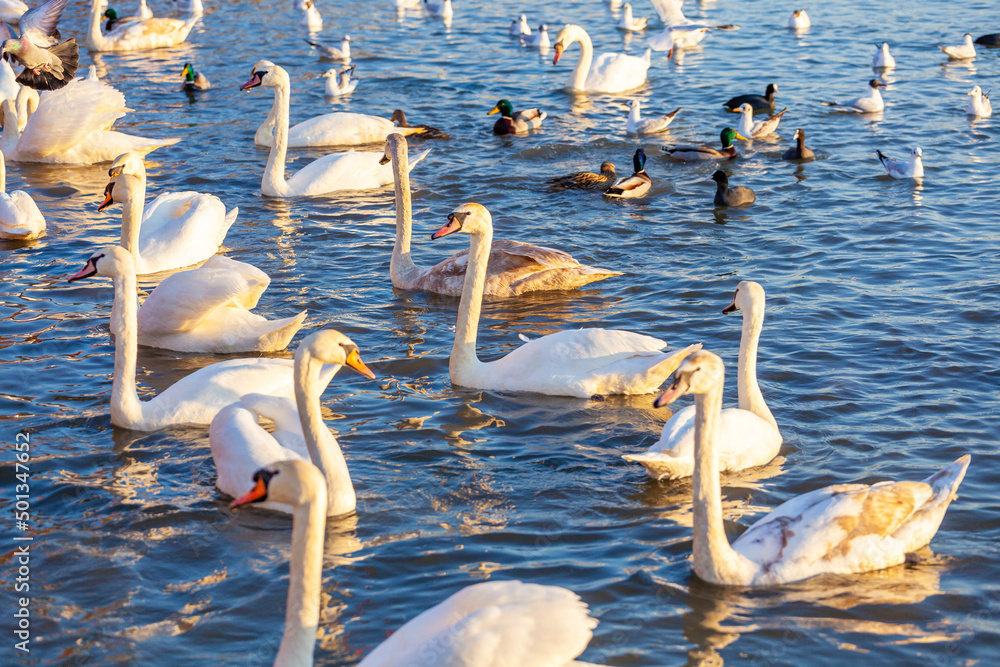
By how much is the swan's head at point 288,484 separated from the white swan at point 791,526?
171cm

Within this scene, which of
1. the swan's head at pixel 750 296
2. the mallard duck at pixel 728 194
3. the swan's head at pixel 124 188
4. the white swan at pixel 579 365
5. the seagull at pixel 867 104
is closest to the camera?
the swan's head at pixel 750 296

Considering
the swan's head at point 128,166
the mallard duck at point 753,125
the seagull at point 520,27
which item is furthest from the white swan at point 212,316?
the seagull at point 520,27

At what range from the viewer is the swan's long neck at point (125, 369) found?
7230 millimetres

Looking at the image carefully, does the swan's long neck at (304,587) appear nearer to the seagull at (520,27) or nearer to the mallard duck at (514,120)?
the mallard duck at (514,120)

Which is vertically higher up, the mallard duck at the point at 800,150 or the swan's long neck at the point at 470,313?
the mallard duck at the point at 800,150

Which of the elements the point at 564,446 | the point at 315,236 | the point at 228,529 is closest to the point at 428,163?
the point at 315,236

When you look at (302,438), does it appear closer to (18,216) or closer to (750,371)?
(750,371)

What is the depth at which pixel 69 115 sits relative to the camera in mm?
13969

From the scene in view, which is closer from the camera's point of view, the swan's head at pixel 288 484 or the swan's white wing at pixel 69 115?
the swan's head at pixel 288 484

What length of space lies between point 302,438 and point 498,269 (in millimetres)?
3807

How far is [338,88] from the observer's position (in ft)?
62.0

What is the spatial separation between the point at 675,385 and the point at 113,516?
10.4 feet

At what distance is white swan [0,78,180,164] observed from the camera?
13922 mm

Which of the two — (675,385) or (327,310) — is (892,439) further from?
(327,310)
